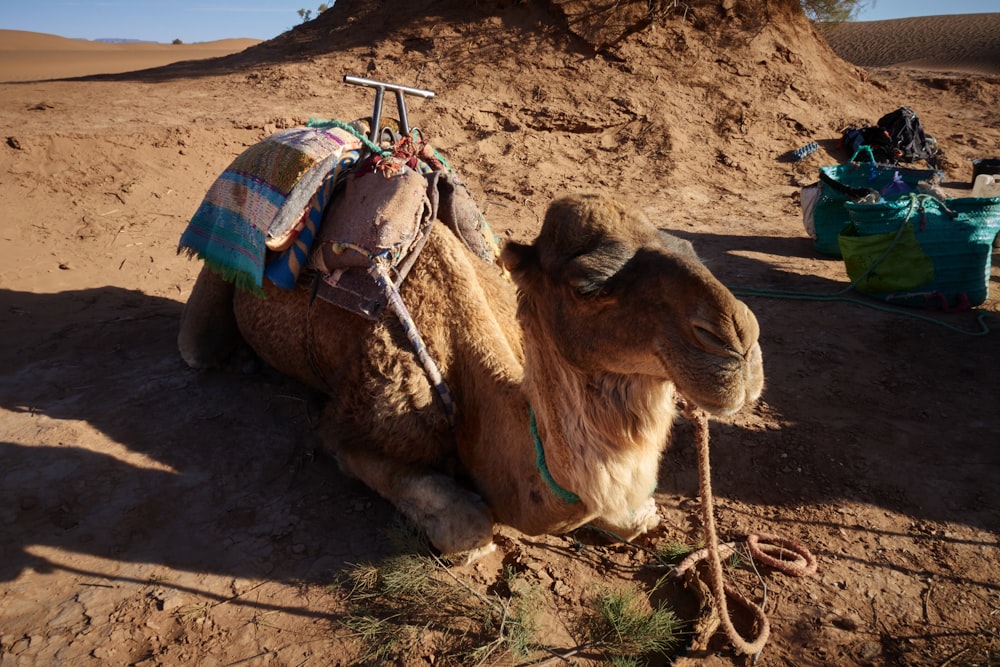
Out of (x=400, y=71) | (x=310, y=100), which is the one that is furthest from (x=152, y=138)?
(x=400, y=71)

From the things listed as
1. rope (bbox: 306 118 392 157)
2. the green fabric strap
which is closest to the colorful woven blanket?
rope (bbox: 306 118 392 157)

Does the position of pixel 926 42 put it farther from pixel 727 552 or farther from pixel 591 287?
pixel 591 287

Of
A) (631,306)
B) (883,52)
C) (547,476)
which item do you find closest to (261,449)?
(547,476)

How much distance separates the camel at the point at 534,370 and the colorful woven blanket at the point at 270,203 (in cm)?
28

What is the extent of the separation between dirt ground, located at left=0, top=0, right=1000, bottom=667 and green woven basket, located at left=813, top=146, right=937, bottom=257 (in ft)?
0.84

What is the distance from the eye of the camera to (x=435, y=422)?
297 centimetres

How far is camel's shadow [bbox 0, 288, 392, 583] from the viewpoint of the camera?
2.99m

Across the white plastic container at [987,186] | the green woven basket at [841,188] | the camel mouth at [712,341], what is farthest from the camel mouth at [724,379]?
the white plastic container at [987,186]

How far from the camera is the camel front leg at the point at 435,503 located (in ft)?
8.89

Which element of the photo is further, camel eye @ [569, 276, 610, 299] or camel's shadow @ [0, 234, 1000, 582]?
camel's shadow @ [0, 234, 1000, 582]

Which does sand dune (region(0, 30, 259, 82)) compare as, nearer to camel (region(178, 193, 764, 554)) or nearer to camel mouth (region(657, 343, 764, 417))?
camel (region(178, 193, 764, 554))

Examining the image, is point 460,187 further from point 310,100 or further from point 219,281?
point 310,100

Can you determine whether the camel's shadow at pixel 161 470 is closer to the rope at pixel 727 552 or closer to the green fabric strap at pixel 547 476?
the green fabric strap at pixel 547 476

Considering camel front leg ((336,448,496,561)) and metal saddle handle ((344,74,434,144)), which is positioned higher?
metal saddle handle ((344,74,434,144))
